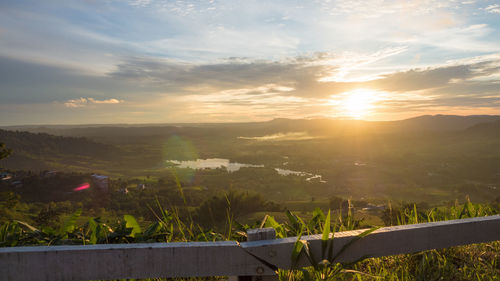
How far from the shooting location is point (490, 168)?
118125 millimetres

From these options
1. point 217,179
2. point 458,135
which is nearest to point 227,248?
point 217,179

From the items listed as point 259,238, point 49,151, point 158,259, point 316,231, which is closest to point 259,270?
point 259,238

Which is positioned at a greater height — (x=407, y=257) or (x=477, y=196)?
(x=407, y=257)

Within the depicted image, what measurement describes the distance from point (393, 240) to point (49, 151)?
19012 cm

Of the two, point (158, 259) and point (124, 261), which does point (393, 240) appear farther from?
point (124, 261)

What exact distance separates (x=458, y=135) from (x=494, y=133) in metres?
20.9

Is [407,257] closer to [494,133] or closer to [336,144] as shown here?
[336,144]

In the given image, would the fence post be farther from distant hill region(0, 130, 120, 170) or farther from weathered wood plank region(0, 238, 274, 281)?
distant hill region(0, 130, 120, 170)

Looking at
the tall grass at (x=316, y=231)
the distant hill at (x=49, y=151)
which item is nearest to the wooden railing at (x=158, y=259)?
the tall grass at (x=316, y=231)

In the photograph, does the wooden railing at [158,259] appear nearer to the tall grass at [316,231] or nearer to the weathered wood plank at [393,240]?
the weathered wood plank at [393,240]

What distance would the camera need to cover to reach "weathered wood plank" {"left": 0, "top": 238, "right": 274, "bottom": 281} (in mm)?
1628

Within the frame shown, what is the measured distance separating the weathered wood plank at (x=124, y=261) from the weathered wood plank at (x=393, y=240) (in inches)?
4.5

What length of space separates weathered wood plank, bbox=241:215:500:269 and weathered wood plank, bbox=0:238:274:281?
11 centimetres

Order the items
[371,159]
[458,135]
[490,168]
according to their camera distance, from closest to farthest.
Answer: [490,168], [371,159], [458,135]
